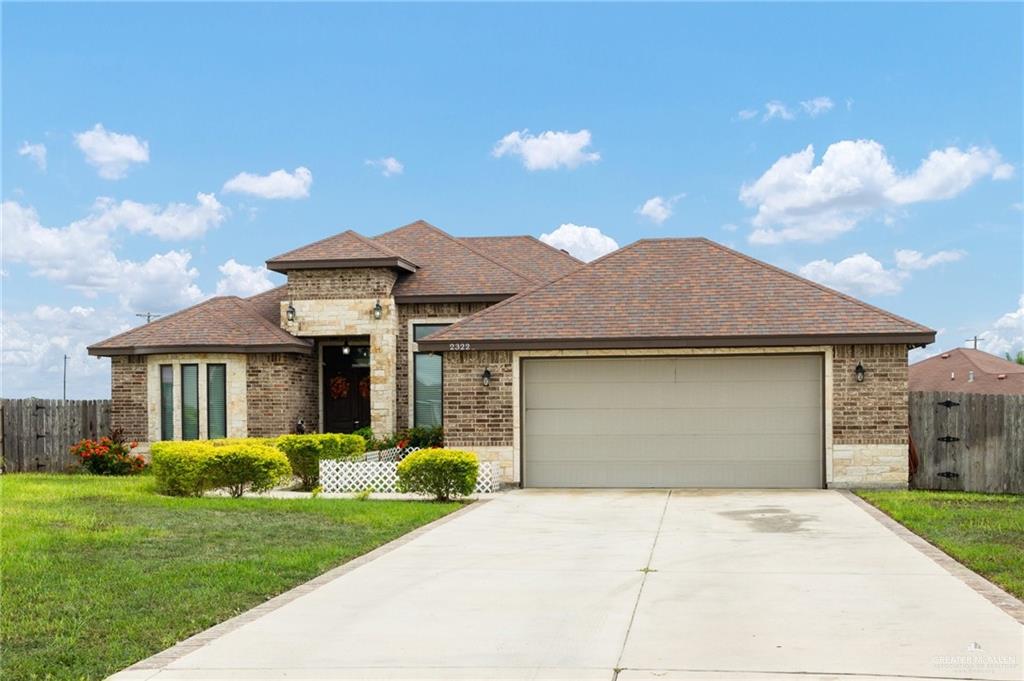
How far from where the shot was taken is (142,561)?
11398mm

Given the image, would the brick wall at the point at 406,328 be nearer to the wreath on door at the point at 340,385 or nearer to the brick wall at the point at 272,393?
the wreath on door at the point at 340,385

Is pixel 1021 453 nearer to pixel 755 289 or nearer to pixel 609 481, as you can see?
pixel 755 289

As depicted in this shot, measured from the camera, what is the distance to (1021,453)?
2098cm

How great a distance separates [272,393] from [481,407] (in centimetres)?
712

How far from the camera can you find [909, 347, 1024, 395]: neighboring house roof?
126ft

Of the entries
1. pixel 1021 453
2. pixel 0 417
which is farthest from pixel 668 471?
pixel 0 417

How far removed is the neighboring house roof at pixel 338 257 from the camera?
2567cm

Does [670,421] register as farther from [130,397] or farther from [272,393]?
[130,397]

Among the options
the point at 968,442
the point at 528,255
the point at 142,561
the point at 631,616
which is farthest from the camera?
the point at 528,255

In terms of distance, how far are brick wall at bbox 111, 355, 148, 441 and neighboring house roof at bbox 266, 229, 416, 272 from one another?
160 inches

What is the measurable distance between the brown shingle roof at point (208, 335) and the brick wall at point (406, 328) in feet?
7.35

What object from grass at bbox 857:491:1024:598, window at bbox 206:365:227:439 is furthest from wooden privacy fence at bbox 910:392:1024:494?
window at bbox 206:365:227:439

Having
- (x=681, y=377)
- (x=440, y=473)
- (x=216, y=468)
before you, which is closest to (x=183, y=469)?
(x=216, y=468)

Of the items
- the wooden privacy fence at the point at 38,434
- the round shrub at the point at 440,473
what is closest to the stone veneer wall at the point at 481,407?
the round shrub at the point at 440,473
